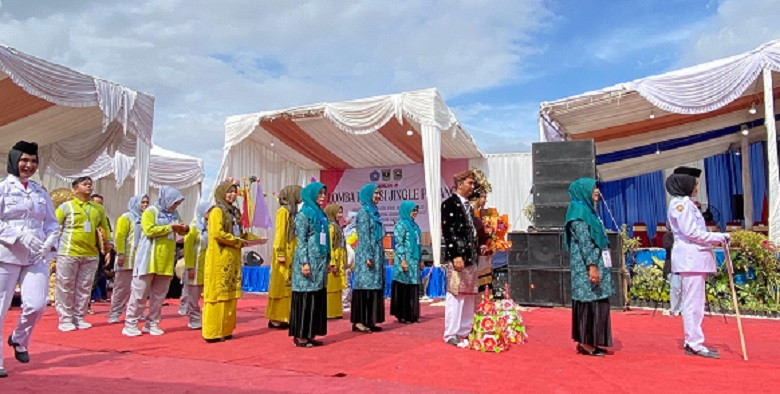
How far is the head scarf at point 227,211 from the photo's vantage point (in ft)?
14.8

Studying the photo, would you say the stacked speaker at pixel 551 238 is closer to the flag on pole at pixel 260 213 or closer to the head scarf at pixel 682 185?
the head scarf at pixel 682 185

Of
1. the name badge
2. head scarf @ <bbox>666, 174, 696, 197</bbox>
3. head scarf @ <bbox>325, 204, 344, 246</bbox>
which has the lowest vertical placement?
the name badge

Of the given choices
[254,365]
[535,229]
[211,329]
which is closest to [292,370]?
[254,365]

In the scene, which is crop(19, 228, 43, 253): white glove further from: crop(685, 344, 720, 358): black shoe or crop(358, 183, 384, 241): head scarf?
crop(685, 344, 720, 358): black shoe

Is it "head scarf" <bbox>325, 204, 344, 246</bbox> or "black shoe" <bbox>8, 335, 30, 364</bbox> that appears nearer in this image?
"black shoe" <bbox>8, 335, 30, 364</bbox>

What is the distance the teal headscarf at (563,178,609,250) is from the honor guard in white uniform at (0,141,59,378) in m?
3.52

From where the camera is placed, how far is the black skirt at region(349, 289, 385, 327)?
208 inches

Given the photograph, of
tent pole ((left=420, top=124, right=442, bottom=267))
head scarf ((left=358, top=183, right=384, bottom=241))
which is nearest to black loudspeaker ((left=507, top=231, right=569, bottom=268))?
tent pole ((left=420, top=124, right=442, bottom=267))

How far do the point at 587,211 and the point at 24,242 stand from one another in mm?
3675

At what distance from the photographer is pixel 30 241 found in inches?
131

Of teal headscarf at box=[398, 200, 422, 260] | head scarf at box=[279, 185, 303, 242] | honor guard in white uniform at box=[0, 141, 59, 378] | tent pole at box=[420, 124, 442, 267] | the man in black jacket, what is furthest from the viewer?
tent pole at box=[420, 124, 442, 267]

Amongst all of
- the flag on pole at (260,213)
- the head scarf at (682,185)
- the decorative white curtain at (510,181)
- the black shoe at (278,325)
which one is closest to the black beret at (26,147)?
the black shoe at (278,325)

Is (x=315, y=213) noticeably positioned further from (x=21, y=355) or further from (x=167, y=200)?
(x=21, y=355)

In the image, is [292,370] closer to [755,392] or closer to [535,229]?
[755,392]
